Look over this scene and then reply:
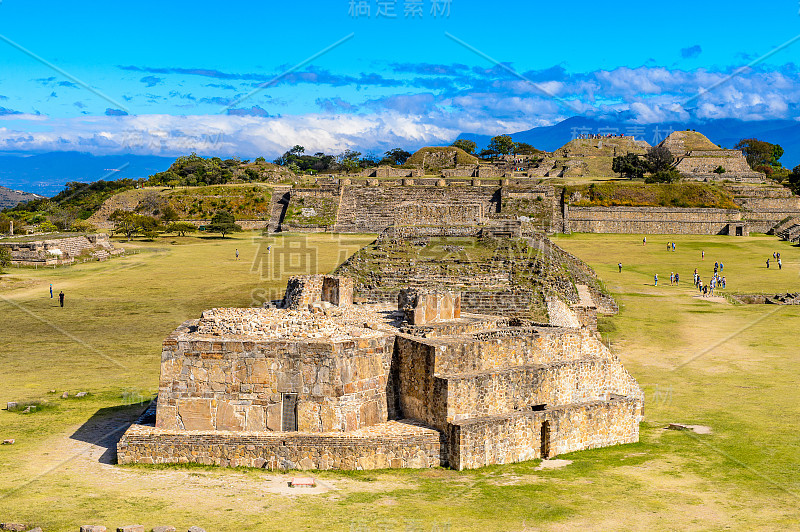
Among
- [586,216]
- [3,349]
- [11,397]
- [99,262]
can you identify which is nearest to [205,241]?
[99,262]

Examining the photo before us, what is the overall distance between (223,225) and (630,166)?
151ft

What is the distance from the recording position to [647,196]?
235ft

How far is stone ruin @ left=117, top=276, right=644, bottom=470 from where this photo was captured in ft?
42.9

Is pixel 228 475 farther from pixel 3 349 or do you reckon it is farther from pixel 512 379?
pixel 3 349

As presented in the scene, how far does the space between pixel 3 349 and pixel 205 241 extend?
116 ft

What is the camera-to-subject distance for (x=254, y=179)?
88250 millimetres

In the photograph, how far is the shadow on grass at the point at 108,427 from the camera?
13.8m

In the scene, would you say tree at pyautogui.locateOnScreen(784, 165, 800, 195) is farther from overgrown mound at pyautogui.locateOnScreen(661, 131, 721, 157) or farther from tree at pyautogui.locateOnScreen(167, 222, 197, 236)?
tree at pyautogui.locateOnScreen(167, 222, 197, 236)

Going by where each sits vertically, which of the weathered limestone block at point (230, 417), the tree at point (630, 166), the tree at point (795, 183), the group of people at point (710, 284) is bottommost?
the weathered limestone block at point (230, 417)

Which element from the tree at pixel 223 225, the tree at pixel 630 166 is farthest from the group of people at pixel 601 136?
the tree at pixel 223 225

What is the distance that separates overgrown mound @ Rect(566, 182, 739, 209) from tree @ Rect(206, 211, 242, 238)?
28527mm

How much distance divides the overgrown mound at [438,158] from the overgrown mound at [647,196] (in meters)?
27.5

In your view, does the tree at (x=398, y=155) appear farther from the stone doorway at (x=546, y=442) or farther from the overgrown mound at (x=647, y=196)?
the stone doorway at (x=546, y=442)

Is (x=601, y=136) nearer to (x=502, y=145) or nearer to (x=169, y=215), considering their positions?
(x=502, y=145)
